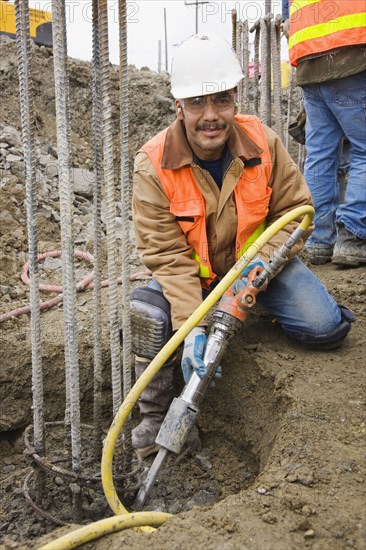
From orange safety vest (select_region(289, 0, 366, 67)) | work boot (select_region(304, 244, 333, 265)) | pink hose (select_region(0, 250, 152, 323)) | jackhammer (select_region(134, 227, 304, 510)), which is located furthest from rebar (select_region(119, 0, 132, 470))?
work boot (select_region(304, 244, 333, 265))

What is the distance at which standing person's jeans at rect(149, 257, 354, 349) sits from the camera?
302 cm

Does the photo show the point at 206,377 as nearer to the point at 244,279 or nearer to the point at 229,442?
the point at 244,279

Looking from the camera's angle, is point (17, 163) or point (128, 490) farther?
point (17, 163)

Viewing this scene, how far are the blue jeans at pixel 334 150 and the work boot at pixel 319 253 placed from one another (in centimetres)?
3

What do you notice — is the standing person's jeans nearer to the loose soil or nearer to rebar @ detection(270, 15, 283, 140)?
the loose soil

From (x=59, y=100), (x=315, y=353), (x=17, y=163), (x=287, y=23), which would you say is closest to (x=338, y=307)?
(x=315, y=353)

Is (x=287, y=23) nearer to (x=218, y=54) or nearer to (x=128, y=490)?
(x=218, y=54)

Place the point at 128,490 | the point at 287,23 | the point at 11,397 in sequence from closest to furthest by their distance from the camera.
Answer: the point at 128,490 → the point at 11,397 → the point at 287,23

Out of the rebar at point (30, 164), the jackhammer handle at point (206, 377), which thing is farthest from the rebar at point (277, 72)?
the rebar at point (30, 164)

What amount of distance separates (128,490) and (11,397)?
1.27 m

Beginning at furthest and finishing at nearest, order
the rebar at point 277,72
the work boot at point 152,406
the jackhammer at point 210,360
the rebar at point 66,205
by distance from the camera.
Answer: the rebar at point 277,72 < the work boot at point 152,406 < the jackhammer at point 210,360 < the rebar at point 66,205

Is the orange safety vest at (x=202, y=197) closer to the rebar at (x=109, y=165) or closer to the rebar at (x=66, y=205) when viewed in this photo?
the rebar at (x=109, y=165)

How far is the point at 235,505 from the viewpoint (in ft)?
6.38

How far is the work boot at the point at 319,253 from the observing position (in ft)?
14.4
